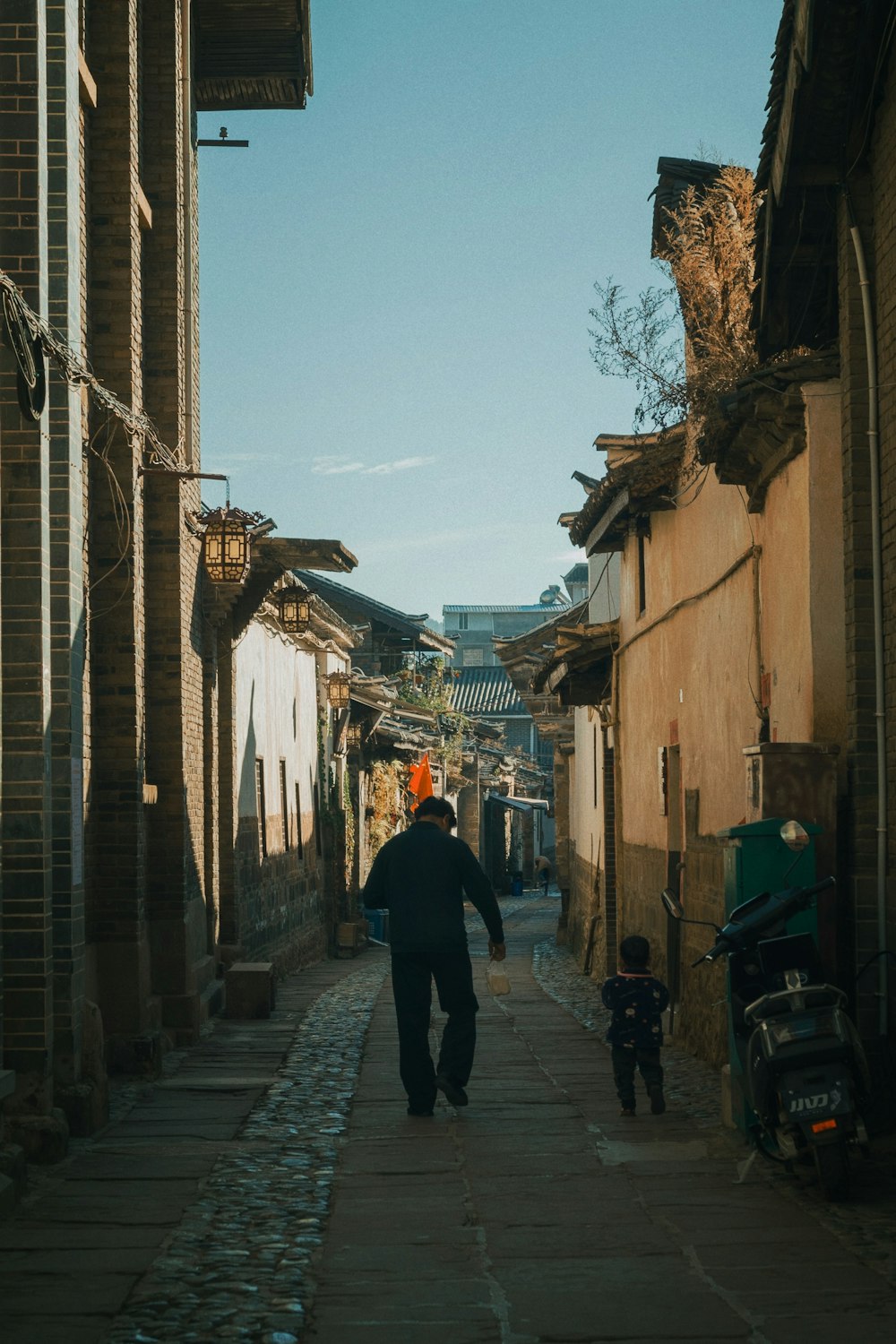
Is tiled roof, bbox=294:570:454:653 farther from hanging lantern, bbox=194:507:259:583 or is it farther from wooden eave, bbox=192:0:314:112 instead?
hanging lantern, bbox=194:507:259:583

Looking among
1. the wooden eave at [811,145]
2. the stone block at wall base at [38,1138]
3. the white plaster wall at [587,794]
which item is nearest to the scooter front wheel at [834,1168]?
the stone block at wall base at [38,1138]

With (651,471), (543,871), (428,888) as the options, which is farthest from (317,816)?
(543,871)

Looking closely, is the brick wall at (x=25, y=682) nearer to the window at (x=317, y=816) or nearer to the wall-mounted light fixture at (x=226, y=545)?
the wall-mounted light fixture at (x=226, y=545)

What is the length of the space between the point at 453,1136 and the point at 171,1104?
6.87ft

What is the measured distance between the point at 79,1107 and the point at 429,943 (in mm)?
2090

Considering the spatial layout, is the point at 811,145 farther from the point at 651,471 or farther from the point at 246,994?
the point at 246,994

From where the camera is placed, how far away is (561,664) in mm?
17609

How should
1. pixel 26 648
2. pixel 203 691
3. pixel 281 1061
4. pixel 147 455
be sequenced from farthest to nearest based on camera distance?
1. pixel 203 691
2. pixel 147 455
3. pixel 281 1061
4. pixel 26 648

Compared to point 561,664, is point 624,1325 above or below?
below

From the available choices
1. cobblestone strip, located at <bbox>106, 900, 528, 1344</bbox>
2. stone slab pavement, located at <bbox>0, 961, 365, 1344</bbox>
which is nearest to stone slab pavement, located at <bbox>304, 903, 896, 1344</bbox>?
cobblestone strip, located at <bbox>106, 900, 528, 1344</bbox>

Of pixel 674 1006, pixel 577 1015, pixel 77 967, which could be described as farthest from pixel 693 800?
pixel 77 967

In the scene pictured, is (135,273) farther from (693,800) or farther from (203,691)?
(693,800)

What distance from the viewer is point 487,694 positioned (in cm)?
6144

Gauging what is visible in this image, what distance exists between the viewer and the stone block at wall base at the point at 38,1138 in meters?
7.63
